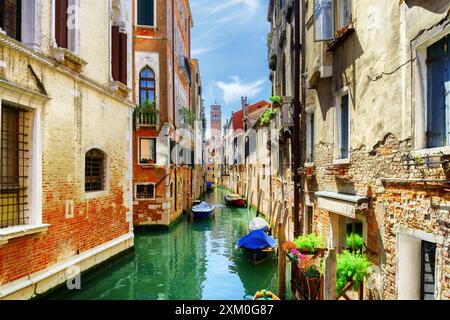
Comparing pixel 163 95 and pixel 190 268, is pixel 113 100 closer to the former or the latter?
pixel 190 268

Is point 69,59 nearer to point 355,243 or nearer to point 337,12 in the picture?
point 337,12

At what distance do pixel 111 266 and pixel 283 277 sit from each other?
452cm

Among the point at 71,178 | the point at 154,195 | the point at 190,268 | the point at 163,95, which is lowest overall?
the point at 190,268

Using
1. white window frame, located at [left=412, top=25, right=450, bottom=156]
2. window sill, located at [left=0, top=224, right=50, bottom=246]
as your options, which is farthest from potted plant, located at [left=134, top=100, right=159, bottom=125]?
white window frame, located at [left=412, top=25, right=450, bottom=156]

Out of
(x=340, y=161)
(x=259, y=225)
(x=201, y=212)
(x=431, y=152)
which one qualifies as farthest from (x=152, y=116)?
(x=431, y=152)

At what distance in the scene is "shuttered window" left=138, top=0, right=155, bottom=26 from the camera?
14867 mm

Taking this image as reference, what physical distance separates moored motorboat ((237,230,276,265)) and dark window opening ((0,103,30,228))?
5.86 meters

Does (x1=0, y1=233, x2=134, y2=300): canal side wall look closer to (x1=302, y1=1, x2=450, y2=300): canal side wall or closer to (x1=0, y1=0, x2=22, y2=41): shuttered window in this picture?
(x1=0, y1=0, x2=22, y2=41): shuttered window

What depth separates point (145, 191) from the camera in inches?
571

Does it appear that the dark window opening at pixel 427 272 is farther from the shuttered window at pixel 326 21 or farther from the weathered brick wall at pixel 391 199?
the shuttered window at pixel 326 21

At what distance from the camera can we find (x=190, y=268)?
939 centimetres
